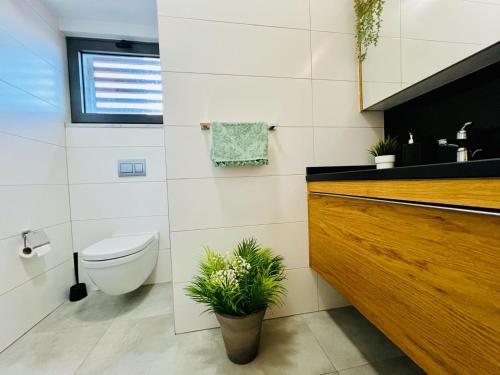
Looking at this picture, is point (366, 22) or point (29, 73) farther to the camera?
point (29, 73)

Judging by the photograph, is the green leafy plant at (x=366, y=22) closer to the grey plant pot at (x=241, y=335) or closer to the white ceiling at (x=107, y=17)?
the white ceiling at (x=107, y=17)

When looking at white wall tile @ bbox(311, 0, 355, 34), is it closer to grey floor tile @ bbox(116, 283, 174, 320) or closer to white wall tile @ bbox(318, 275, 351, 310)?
white wall tile @ bbox(318, 275, 351, 310)

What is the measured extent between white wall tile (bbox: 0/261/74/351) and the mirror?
2279mm

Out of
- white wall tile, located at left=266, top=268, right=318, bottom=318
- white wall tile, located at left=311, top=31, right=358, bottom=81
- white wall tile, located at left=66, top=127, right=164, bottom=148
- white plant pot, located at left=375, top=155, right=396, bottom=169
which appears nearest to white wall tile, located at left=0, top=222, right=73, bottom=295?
white wall tile, located at left=66, top=127, right=164, bottom=148

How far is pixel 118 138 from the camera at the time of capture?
1.80m

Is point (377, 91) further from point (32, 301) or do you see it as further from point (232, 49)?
point (32, 301)

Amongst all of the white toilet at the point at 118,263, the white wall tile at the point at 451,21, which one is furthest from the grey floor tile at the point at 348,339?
the white wall tile at the point at 451,21

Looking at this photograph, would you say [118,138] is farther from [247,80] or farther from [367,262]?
[367,262]

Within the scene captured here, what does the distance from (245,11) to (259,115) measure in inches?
22.5

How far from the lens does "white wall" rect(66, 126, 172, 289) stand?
1.76 meters

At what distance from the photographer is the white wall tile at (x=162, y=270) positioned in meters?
1.87

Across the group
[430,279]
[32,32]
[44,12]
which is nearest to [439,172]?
[430,279]

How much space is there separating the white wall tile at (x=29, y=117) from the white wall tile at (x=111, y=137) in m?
0.08

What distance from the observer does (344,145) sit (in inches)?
56.9
